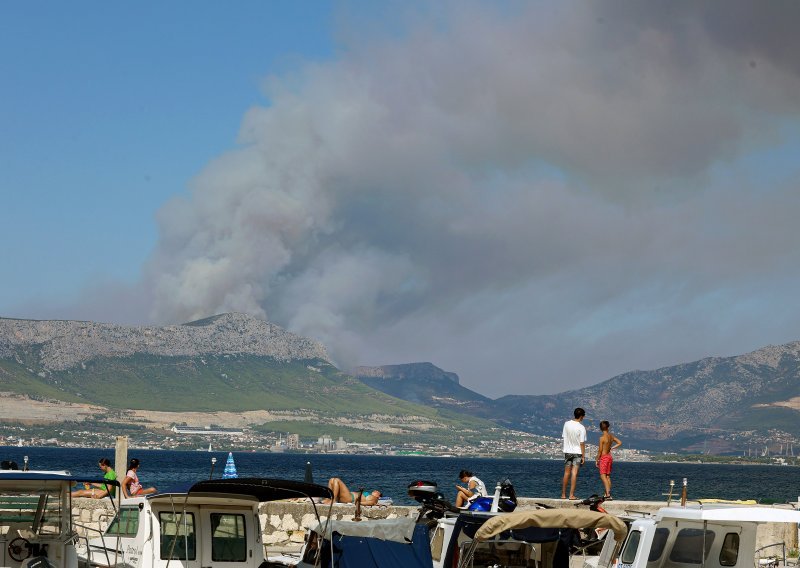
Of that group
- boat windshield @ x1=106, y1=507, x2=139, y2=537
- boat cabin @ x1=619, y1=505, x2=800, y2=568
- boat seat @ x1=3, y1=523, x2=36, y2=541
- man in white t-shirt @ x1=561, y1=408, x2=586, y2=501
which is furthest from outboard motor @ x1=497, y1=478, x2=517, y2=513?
boat seat @ x1=3, y1=523, x2=36, y2=541

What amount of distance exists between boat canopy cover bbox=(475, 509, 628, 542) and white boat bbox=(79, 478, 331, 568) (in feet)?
11.5

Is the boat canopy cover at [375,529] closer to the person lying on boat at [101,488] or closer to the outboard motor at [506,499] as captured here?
the outboard motor at [506,499]

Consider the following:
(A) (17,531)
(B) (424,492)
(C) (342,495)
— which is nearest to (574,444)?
(C) (342,495)

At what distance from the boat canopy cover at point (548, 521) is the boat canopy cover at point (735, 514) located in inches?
38.5

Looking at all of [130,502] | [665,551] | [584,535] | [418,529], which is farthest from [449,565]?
[584,535]

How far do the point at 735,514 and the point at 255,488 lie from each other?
27.0 feet

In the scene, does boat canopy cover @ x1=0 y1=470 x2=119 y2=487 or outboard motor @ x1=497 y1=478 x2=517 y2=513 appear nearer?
boat canopy cover @ x1=0 y1=470 x2=119 y2=487

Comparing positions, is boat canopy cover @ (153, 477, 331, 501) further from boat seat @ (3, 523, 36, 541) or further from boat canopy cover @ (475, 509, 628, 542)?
boat canopy cover @ (475, 509, 628, 542)

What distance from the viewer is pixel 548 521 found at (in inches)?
792

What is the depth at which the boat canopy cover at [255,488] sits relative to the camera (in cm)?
2170

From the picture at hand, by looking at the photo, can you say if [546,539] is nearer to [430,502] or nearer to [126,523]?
[430,502]

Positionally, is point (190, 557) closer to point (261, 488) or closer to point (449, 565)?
point (261, 488)

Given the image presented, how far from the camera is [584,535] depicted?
2848 cm

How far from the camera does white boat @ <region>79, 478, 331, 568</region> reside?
868 inches
